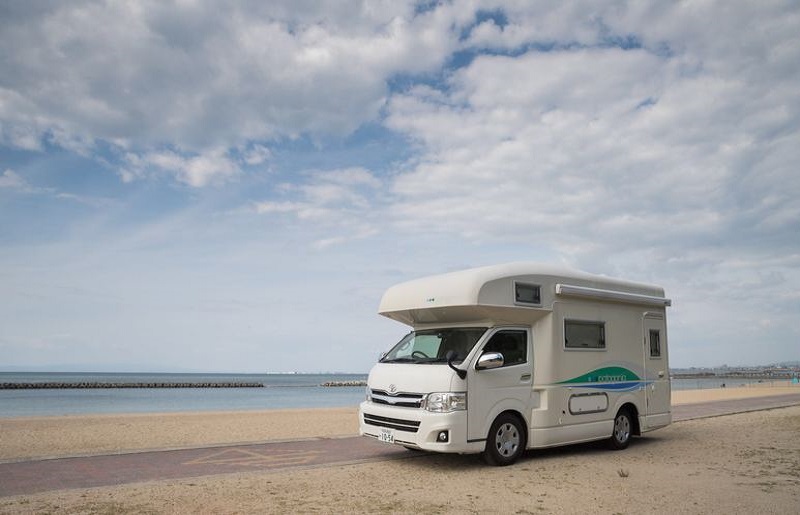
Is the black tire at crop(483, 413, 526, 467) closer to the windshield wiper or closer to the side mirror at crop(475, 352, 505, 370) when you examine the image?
the side mirror at crop(475, 352, 505, 370)

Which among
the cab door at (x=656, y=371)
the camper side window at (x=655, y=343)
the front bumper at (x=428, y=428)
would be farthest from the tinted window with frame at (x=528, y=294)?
the camper side window at (x=655, y=343)

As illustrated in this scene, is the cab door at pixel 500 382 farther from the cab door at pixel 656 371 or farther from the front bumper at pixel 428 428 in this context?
the cab door at pixel 656 371

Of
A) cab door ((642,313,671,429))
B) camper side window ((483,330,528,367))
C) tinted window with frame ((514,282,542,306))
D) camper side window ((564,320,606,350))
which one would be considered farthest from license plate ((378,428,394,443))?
cab door ((642,313,671,429))

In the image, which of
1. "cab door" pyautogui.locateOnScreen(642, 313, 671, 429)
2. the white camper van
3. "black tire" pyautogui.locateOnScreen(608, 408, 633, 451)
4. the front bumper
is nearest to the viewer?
the front bumper

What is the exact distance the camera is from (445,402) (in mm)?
8875

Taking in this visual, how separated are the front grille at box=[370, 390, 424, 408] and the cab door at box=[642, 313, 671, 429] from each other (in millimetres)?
5427

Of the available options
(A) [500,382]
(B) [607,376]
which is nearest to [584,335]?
(B) [607,376]

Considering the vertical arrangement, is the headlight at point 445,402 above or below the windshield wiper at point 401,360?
below

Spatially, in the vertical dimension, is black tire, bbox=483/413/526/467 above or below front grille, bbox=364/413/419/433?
below

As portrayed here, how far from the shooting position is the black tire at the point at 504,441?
941 centimetres

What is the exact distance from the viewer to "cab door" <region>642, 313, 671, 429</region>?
12297 mm

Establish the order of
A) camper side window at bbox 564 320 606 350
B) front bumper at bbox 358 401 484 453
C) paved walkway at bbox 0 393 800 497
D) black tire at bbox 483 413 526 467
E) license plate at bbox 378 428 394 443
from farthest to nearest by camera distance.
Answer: camper side window at bbox 564 320 606 350 < black tire at bbox 483 413 526 467 < license plate at bbox 378 428 394 443 < front bumper at bbox 358 401 484 453 < paved walkway at bbox 0 393 800 497

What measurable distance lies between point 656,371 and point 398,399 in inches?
237

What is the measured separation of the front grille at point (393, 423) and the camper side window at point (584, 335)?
3091 millimetres
